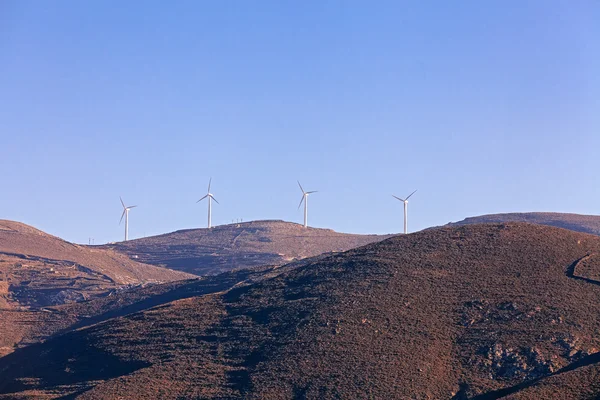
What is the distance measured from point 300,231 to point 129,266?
5209 centimetres

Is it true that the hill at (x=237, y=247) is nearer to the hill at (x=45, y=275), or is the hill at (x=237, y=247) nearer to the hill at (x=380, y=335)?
the hill at (x=45, y=275)

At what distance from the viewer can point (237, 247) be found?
18262 centimetres

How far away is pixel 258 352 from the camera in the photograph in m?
65.8

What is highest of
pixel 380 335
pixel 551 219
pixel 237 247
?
pixel 551 219

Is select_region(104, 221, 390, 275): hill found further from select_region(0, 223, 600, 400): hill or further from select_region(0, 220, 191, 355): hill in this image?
select_region(0, 223, 600, 400): hill

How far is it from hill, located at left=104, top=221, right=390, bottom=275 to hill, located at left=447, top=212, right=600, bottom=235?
2185 centimetres

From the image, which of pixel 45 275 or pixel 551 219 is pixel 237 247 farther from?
pixel 551 219

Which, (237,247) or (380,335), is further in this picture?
(237,247)

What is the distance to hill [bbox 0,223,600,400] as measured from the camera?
5847 centimetres

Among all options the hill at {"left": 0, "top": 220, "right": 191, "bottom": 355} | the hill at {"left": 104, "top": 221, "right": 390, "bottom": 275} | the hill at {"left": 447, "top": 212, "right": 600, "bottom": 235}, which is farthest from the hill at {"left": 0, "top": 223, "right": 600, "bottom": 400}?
the hill at {"left": 447, "top": 212, "right": 600, "bottom": 235}

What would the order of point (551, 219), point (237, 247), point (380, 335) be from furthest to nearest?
point (237, 247) → point (551, 219) → point (380, 335)

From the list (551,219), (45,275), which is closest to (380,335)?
(45,275)

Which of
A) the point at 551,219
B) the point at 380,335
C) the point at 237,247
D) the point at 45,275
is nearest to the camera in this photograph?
the point at 380,335

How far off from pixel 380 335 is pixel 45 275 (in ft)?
274
